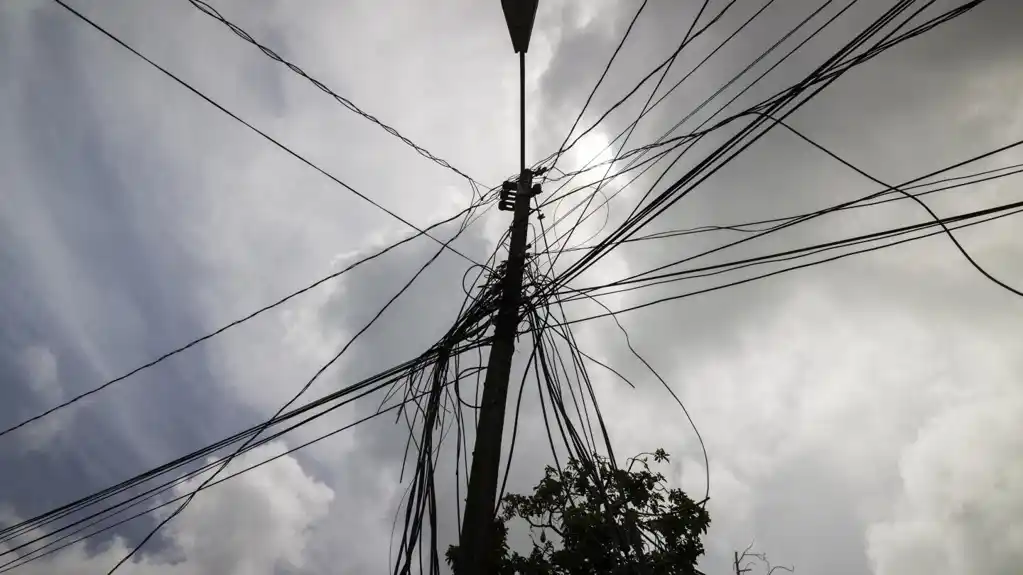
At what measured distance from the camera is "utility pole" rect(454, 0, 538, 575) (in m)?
2.67

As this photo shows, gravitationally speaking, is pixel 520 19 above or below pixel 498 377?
above

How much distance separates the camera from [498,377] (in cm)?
328

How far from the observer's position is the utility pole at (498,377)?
267cm

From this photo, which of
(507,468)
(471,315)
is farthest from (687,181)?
(507,468)

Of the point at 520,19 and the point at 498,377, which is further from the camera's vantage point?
the point at 520,19

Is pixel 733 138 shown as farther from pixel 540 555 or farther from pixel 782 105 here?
pixel 540 555

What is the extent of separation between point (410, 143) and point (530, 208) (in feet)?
5.09

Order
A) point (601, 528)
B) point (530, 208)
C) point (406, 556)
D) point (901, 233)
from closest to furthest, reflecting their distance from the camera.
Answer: point (901, 233), point (406, 556), point (530, 208), point (601, 528)

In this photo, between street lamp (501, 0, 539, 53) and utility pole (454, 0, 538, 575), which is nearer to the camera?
utility pole (454, 0, 538, 575)

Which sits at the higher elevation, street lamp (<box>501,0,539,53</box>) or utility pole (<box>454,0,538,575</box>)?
street lamp (<box>501,0,539,53</box>)

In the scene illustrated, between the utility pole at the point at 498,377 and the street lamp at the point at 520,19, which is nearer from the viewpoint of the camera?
the utility pole at the point at 498,377

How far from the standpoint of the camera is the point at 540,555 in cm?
670

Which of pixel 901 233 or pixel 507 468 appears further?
pixel 507 468

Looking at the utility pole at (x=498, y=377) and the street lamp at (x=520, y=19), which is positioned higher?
the street lamp at (x=520, y=19)
